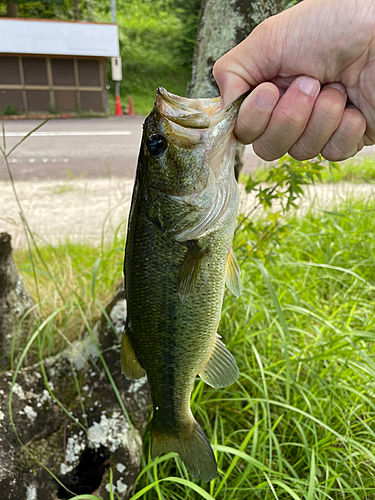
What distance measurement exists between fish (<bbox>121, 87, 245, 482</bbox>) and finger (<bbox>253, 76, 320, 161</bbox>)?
0.44 ft

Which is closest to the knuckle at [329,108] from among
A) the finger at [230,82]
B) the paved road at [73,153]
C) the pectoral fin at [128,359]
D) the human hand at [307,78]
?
the human hand at [307,78]

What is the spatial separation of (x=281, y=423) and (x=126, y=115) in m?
16.1

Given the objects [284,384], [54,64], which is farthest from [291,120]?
[54,64]

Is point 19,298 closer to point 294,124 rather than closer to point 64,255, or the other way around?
point 64,255

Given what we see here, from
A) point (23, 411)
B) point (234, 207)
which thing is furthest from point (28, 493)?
point (234, 207)

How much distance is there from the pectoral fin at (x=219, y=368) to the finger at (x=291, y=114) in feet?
2.35

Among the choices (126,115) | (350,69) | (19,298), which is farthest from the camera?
(126,115)

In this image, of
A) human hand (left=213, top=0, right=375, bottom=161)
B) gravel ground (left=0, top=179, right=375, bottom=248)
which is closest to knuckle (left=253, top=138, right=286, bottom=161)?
human hand (left=213, top=0, right=375, bottom=161)

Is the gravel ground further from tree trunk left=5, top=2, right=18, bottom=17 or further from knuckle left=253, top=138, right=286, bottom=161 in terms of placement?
tree trunk left=5, top=2, right=18, bottom=17

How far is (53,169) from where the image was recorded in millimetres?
6195

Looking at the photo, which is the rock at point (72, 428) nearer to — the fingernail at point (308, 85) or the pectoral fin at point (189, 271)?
the pectoral fin at point (189, 271)

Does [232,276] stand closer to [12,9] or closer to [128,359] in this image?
[128,359]

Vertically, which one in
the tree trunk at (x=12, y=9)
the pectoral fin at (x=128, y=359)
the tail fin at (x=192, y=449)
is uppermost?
the tree trunk at (x=12, y=9)

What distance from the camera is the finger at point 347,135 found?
1.24 m
